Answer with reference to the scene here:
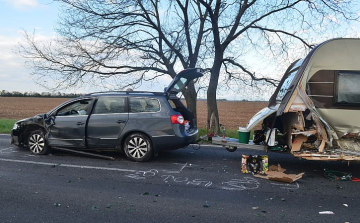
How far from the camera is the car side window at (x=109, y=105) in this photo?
7984 mm

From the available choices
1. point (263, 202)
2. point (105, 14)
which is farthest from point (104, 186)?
point (105, 14)

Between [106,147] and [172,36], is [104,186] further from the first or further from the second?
[172,36]

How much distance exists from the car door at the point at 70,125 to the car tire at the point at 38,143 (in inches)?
7.9

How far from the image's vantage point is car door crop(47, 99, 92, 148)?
807 centimetres

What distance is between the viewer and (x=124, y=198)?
203 inches

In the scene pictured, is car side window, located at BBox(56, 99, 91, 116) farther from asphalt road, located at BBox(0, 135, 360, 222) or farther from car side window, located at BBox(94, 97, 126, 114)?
asphalt road, located at BBox(0, 135, 360, 222)

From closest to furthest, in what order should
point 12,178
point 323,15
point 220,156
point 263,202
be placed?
point 263,202 → point 12,178 → point 220,156 → point 323,15

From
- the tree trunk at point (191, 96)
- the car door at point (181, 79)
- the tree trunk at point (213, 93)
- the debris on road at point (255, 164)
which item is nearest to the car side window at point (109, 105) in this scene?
the car door at point (181, 79)

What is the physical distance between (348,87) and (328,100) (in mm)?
465

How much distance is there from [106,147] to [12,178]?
229 cm

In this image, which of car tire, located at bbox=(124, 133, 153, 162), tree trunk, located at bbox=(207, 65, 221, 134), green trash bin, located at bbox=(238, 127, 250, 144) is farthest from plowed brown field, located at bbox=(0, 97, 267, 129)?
car tire, located at bbox=(124, 133, 153, 162)

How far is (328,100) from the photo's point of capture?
6.55m

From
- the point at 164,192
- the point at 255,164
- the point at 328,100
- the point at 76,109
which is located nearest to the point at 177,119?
the point at 255,164

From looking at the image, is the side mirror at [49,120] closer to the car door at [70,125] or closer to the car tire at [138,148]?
the car door at [70,125]
